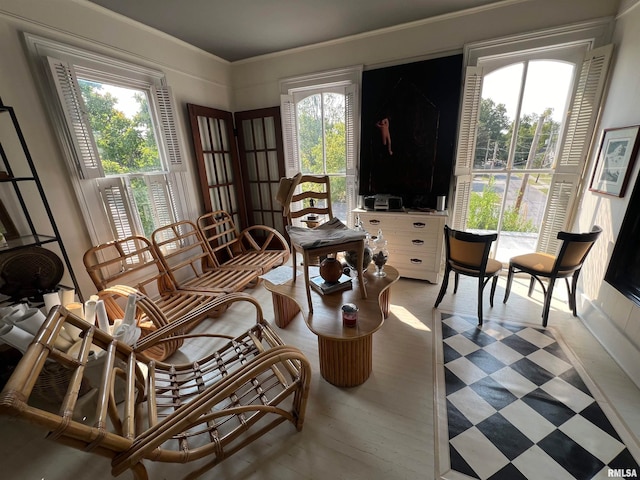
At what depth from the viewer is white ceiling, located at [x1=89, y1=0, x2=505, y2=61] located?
2.26 metres

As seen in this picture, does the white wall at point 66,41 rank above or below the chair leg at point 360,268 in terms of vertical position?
above

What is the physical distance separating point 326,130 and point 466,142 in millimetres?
1664

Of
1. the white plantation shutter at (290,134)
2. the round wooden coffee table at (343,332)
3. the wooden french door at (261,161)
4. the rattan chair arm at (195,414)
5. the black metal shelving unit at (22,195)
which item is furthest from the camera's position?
the wooden french door at (261,161)

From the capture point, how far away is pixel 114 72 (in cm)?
237

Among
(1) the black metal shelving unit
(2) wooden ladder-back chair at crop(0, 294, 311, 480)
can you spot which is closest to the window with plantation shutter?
(1) the black metal shelving unit

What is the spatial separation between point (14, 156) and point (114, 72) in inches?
43.2

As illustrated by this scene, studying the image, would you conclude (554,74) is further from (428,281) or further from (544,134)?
(428,281)

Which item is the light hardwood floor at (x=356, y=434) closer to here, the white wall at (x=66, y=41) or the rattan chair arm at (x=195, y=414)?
the rattan chair arm at (x=195, y=414)

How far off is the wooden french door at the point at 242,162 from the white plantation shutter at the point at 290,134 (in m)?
0.08

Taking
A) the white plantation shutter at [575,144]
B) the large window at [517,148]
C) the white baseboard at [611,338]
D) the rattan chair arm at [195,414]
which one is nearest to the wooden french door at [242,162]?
the large window at [517,148]

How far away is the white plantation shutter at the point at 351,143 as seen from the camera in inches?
123

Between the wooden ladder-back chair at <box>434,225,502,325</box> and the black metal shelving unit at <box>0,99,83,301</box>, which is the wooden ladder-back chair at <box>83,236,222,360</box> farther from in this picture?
the wooden ladder-back chair at <box>434,225,502,325</box>

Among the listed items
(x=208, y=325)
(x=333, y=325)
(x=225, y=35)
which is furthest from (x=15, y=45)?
(x=333, y=325)

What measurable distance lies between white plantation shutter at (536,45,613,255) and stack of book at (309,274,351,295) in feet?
7.72
